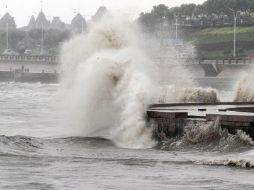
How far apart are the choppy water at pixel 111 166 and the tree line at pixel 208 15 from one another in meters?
110

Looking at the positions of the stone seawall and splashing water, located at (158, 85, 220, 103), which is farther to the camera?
the stone seawall

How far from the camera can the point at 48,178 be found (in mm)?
18328

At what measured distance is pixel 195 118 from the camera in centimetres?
2502

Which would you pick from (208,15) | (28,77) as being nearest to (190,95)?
(28,77)

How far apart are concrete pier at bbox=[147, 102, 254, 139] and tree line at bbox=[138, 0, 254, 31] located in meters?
106

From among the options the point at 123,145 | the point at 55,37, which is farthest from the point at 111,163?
the point at 55,37

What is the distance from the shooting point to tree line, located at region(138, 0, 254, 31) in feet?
458

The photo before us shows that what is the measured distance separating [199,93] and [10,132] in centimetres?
813

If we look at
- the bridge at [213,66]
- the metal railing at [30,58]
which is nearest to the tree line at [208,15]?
the metal railing at [30,58]

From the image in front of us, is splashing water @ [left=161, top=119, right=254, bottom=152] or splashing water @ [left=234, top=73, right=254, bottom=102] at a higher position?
splashing water @ [left=234, top=73, right=254, bottom=102]

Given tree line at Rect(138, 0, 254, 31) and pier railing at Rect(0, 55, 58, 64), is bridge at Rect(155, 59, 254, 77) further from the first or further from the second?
tree line at Rect(138, 0, 254, 31)

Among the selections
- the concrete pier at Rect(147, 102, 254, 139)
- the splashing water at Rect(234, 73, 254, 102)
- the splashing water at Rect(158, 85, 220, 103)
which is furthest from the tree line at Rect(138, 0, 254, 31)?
the concrete pier at Rect(147, 102, 254, 139)

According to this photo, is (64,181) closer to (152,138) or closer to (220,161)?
(220,161)

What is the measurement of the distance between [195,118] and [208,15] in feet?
416
